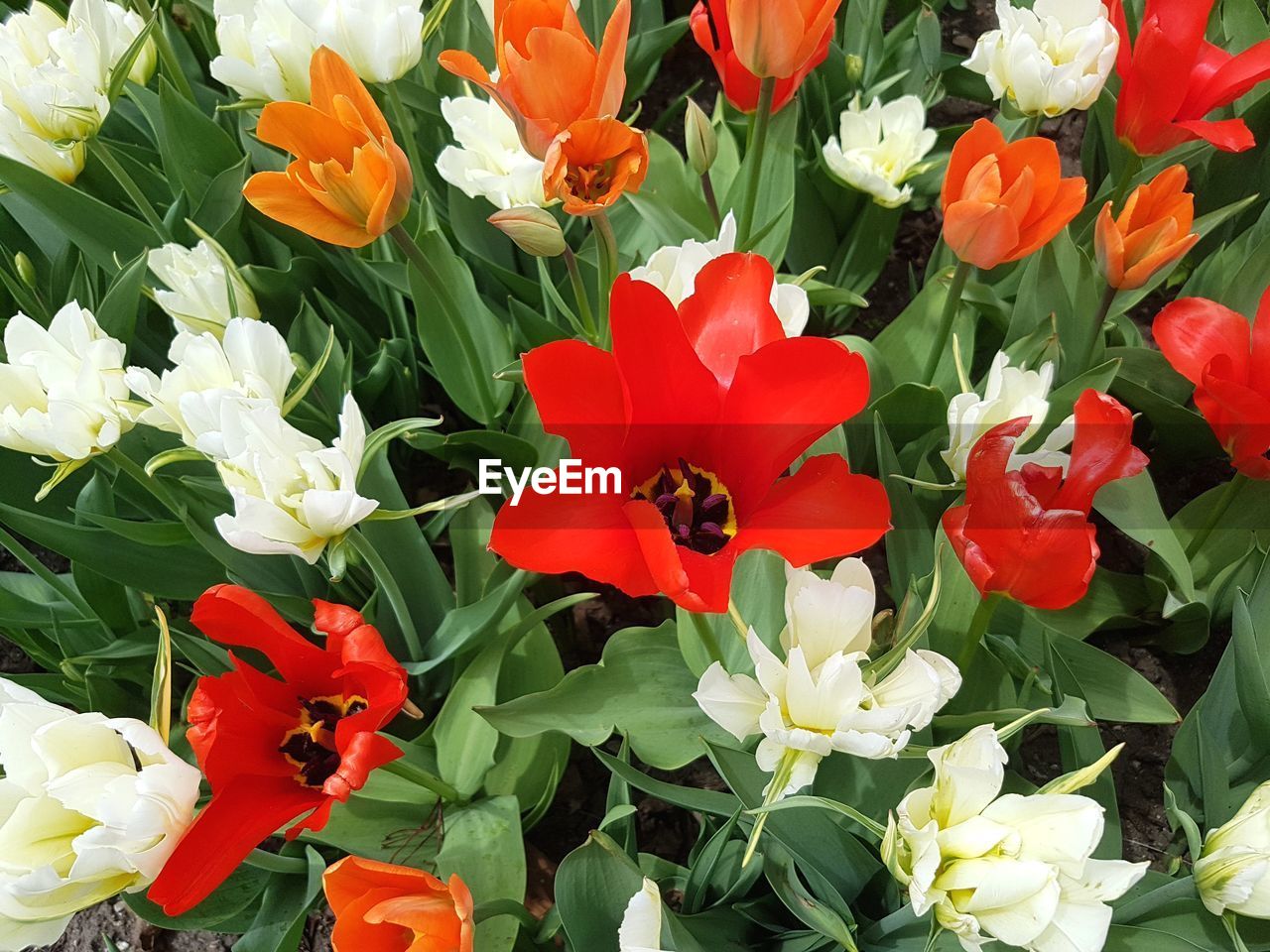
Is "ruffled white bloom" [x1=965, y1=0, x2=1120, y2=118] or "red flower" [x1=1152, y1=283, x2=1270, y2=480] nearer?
"red flower" [x1=1152, y1=283, x2=1270, y2=480]

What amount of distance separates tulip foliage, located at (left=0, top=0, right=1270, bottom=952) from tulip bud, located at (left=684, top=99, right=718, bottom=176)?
6 cm

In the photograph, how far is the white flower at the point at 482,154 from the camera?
3.47 ft

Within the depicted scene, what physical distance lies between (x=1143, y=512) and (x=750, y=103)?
23.8 inches

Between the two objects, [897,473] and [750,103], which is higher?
[750,103]

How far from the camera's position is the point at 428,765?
98 cm

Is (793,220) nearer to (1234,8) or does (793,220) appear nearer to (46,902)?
(1234,8)

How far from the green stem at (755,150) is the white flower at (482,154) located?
238 mm

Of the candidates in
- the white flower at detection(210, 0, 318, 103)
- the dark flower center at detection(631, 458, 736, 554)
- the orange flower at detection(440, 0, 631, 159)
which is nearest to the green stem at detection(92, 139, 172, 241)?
the white flower at detection(210, 0, 318, 103)

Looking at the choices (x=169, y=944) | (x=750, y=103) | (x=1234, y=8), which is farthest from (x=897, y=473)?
(x=169, y=944)

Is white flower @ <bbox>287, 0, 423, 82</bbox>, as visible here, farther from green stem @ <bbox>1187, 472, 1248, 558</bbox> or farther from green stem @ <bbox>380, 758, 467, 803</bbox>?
green stem @ <bbox>1187, 472, 1248, 558</bbox>

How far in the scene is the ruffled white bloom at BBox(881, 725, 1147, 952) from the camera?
1.86 feet

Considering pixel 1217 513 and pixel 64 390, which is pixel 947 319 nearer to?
pixel 1217 513

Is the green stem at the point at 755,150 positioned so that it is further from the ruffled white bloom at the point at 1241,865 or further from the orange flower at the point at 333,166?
the ruffled white bloom at the point at 1241,865

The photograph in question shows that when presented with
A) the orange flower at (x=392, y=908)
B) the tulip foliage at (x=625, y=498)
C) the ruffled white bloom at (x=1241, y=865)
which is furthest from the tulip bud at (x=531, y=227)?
the ruffled white bloom at (x=1241, y=865)
